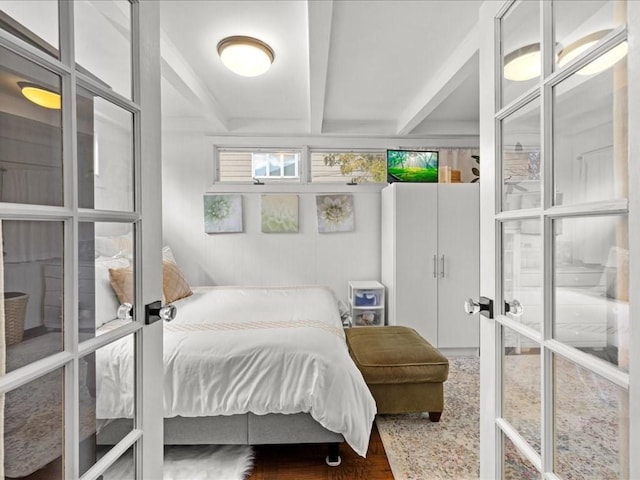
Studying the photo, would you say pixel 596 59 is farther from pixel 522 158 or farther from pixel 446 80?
pixel 446 80

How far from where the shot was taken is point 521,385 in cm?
97

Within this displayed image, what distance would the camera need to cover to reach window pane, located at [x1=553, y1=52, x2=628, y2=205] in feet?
2.16

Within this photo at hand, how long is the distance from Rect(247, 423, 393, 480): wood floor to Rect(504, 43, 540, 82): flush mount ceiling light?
1934mm

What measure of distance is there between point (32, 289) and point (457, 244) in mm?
3601

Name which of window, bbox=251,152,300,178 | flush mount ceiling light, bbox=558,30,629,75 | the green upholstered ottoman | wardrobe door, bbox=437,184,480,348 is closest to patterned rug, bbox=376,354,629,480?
the green upholstered ottoman

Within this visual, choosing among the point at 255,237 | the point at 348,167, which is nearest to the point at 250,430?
the point at 255,237

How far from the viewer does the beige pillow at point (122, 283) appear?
0.96 metres

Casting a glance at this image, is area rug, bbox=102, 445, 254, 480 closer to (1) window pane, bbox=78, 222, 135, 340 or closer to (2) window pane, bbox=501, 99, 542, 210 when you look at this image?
(1) window pane, bbox=78, 222, 135, 340

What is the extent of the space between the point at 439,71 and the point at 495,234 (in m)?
2.03

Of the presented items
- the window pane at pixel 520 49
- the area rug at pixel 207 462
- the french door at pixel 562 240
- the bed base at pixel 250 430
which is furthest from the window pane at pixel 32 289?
the area rug at pixel 207 462

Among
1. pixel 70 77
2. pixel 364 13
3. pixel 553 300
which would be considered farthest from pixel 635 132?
pixel 364 13

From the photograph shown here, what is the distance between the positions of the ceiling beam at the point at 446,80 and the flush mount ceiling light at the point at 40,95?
2.21 m

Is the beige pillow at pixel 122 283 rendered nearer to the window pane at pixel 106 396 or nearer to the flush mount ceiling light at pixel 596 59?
the window pane at pixel 106 396

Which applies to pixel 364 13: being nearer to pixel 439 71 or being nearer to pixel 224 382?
pixel 439 71
